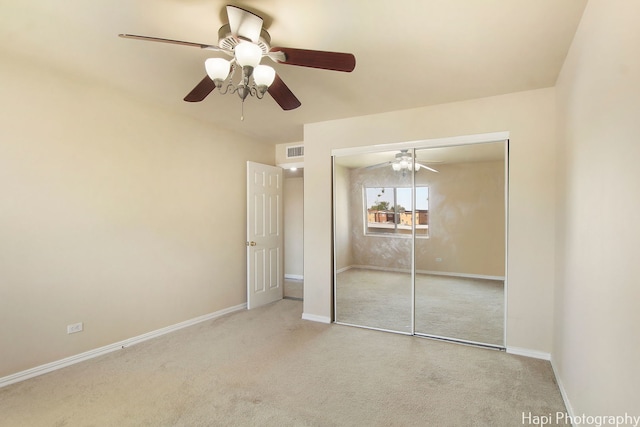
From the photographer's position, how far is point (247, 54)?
171cm

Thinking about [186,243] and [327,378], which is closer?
[327,378]

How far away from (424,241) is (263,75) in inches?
103

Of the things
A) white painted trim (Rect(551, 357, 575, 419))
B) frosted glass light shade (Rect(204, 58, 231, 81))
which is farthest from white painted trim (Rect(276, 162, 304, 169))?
white painted trim (Rect(551, 357, 575, 419))

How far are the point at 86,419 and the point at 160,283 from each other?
161 centimetres

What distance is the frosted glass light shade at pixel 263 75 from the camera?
6.07 ft

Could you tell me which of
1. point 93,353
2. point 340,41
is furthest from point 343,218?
point 93,353

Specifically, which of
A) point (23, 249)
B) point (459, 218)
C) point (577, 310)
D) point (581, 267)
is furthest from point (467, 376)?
point (23, 249)

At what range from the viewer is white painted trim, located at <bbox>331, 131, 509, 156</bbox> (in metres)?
3.22

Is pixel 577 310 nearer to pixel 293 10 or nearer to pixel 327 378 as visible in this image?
pixel 327 378

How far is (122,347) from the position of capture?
3.19 metres

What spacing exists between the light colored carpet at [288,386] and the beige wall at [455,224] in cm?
86

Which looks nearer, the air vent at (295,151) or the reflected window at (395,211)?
the reflected window at (395,211)
